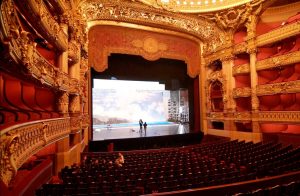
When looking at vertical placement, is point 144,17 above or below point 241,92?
above

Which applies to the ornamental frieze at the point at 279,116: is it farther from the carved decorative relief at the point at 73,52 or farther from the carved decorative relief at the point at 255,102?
the carved decorative relief at the point at 73,52

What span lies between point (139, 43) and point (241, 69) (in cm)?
618

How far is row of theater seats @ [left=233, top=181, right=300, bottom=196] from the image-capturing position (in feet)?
9.25

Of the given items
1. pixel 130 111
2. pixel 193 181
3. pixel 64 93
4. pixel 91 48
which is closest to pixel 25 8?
pixel 64 93

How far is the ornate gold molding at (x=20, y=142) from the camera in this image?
2082 millimetres

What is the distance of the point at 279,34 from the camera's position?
952 cm

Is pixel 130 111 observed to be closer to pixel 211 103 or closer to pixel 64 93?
pixel 211 103

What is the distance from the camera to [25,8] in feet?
12.5

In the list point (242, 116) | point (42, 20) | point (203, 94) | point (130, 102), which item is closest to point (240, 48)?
point (203, 94)

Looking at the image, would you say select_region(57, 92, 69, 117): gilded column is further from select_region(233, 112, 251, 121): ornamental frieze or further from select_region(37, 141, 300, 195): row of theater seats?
select_region(233, 112, 251, 121): ornamental frieze

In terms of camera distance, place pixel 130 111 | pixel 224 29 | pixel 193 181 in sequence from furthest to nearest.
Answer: pixel 130 111 → pixel 224 29 → pixel 193 181

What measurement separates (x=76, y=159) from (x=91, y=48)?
5849 mm

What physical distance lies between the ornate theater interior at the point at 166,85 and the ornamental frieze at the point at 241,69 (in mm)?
52

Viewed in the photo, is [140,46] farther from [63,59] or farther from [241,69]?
[241,69]
